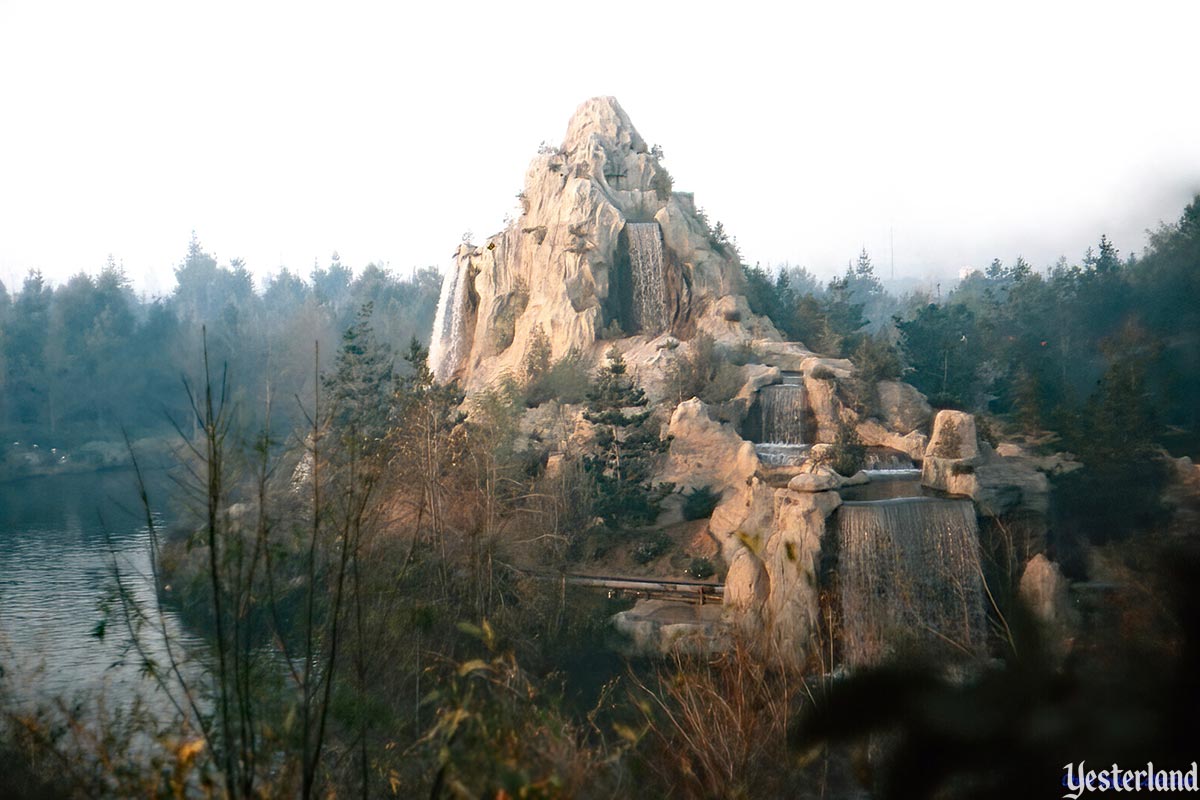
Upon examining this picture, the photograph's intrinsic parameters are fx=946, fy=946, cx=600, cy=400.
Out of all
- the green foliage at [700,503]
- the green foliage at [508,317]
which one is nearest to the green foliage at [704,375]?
the green foliage at [700,503]

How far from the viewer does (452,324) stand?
25.0 meters

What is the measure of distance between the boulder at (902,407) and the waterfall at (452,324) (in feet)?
37.4

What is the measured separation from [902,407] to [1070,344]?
10.3ft

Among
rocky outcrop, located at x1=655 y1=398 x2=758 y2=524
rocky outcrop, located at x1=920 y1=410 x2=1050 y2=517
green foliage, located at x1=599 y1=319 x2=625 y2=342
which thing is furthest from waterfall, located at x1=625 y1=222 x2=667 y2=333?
rocky outcrop, located at x1=920 y1=410 x2=1050 y2=517

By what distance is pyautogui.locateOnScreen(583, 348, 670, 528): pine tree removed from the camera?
15.0 metres

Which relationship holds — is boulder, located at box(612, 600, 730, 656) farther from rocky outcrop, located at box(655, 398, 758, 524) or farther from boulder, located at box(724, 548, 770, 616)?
rocky outcrop, located at box(655, 398, 758, 524)

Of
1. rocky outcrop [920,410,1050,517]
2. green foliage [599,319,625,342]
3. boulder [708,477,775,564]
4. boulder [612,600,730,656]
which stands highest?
green foliage [599,319,625,342]

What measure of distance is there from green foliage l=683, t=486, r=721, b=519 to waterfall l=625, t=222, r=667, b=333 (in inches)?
307

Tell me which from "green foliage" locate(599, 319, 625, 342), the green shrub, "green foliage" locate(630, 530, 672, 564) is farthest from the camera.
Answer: "green foliage" locate(599, 319, 625, 342)

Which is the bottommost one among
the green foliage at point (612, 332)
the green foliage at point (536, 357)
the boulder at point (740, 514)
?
the boulder at point (740, 514)

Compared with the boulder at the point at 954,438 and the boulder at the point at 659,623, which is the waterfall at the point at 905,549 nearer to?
the boulder at the point at 659,623

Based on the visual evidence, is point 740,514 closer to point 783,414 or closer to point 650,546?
point 650,546

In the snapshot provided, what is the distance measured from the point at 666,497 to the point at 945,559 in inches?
225

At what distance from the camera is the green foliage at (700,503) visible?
1549 cm
